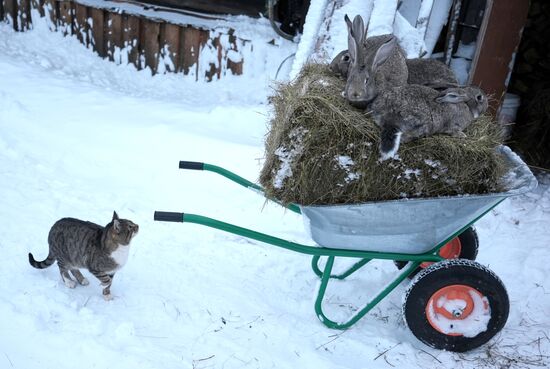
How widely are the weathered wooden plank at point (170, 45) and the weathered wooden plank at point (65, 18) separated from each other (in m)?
1.40

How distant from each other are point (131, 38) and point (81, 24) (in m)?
0.81

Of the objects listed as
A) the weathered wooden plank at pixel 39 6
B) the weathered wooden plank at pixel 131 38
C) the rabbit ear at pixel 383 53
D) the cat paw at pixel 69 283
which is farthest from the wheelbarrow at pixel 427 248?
the weathered wooden plank at pixel 39 6

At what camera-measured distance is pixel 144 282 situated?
3545 millimetres

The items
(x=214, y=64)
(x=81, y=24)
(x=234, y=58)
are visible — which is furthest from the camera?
(x=81, y=24)

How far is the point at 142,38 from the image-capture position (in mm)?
7020

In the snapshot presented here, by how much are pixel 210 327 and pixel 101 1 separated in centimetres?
570

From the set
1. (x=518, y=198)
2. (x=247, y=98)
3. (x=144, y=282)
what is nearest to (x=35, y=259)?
(x=144, y=282)

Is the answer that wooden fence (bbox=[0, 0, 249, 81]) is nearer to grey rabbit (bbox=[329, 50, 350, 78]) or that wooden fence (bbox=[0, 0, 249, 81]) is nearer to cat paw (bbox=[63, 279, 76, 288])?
grey rabbit (bbox=[329, 50, 350, 78])

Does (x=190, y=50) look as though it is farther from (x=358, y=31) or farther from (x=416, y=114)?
(x=416, y=114)

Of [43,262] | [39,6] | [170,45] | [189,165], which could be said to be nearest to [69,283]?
[43,262]

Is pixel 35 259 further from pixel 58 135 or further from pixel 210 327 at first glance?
pixel 58 135

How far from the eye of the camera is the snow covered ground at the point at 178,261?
3.04 m

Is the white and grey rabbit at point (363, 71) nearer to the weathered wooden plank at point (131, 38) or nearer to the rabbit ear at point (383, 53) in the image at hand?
the rabbit ear at point (383, 53)

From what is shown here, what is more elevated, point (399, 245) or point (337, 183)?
point (337, 183)
